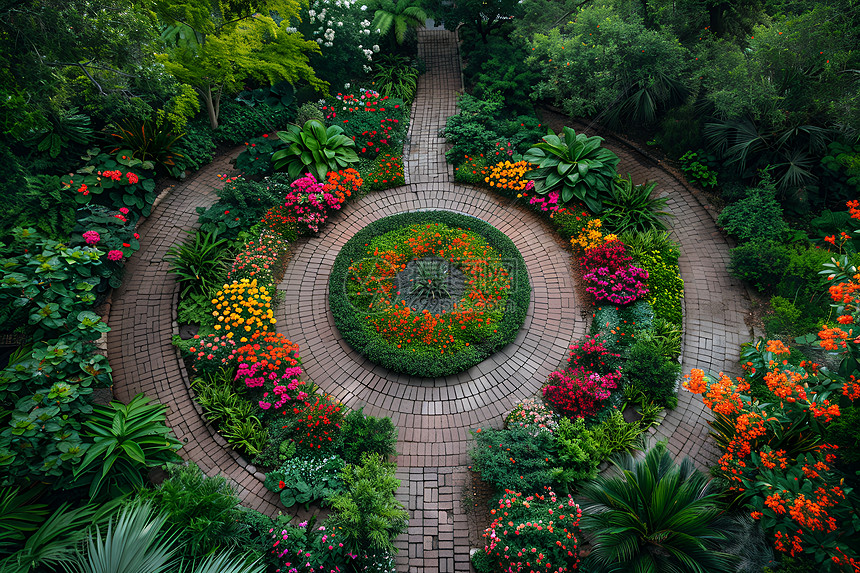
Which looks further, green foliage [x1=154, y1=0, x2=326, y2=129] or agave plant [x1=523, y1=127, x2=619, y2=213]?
agave plant [x1=523, y1=127, x2=619, y2=213]

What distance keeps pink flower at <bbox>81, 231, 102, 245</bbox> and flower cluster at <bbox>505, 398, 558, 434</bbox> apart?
8925 mm

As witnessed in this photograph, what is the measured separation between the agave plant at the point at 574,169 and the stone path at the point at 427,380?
1028mm

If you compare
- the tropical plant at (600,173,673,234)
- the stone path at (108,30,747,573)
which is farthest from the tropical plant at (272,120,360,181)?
the tropical plant at (600,173,673,234)

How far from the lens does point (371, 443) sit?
26.7ft

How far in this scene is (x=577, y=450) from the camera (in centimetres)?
790

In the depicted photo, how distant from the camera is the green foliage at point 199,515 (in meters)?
6.70

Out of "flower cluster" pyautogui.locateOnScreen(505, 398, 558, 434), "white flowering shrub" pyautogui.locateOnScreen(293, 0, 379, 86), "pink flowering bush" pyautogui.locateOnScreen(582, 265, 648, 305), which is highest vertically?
"white flowering shrub" pyautogui.locateOnScreen(293, 0, 379, 86)

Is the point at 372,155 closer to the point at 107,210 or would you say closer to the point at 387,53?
the point at 387,53

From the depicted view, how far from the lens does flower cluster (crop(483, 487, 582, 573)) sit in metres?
6.82

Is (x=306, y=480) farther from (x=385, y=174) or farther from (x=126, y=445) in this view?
(x=385, y=174)

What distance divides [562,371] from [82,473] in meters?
8.36

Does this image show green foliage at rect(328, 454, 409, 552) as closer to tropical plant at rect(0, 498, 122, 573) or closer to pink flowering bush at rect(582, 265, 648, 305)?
tropical plant at rect(0, 498, 122, 573)

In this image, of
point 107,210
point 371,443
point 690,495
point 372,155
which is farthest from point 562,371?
point 107,210

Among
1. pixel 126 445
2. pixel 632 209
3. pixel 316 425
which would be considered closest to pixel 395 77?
pixel 632 209
